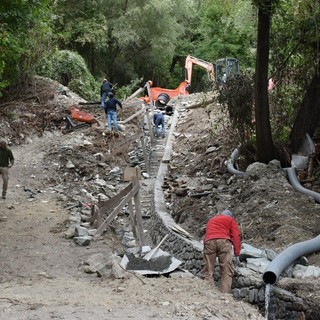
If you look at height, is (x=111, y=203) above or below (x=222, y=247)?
below

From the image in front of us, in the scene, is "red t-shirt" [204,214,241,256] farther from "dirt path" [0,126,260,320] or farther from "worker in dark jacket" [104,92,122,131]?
"worker in dark jacket" [104,92,122,131]

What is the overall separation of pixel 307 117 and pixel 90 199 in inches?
251

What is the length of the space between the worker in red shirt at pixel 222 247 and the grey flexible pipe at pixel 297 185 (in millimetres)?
4003

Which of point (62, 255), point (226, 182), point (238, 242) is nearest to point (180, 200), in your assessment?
point (226, 182)

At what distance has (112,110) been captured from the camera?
21359 millimetres

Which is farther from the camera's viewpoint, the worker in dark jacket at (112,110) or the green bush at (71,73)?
the green bush at (71,73)

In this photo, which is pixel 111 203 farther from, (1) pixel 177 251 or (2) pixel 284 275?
(2) pixel 284 275

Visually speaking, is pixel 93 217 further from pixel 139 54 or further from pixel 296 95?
pixel 139 54

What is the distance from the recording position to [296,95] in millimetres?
16047

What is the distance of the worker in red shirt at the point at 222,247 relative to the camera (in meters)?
9.34

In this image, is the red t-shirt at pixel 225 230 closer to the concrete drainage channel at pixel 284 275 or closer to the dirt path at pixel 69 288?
the concrete drainage channel at pixel 284 275

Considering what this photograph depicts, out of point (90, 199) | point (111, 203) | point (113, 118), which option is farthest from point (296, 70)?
point (113, 118)

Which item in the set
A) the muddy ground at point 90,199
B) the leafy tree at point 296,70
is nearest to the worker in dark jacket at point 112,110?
the muddy ground at point 90,199

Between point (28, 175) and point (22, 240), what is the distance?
5.76 meters
